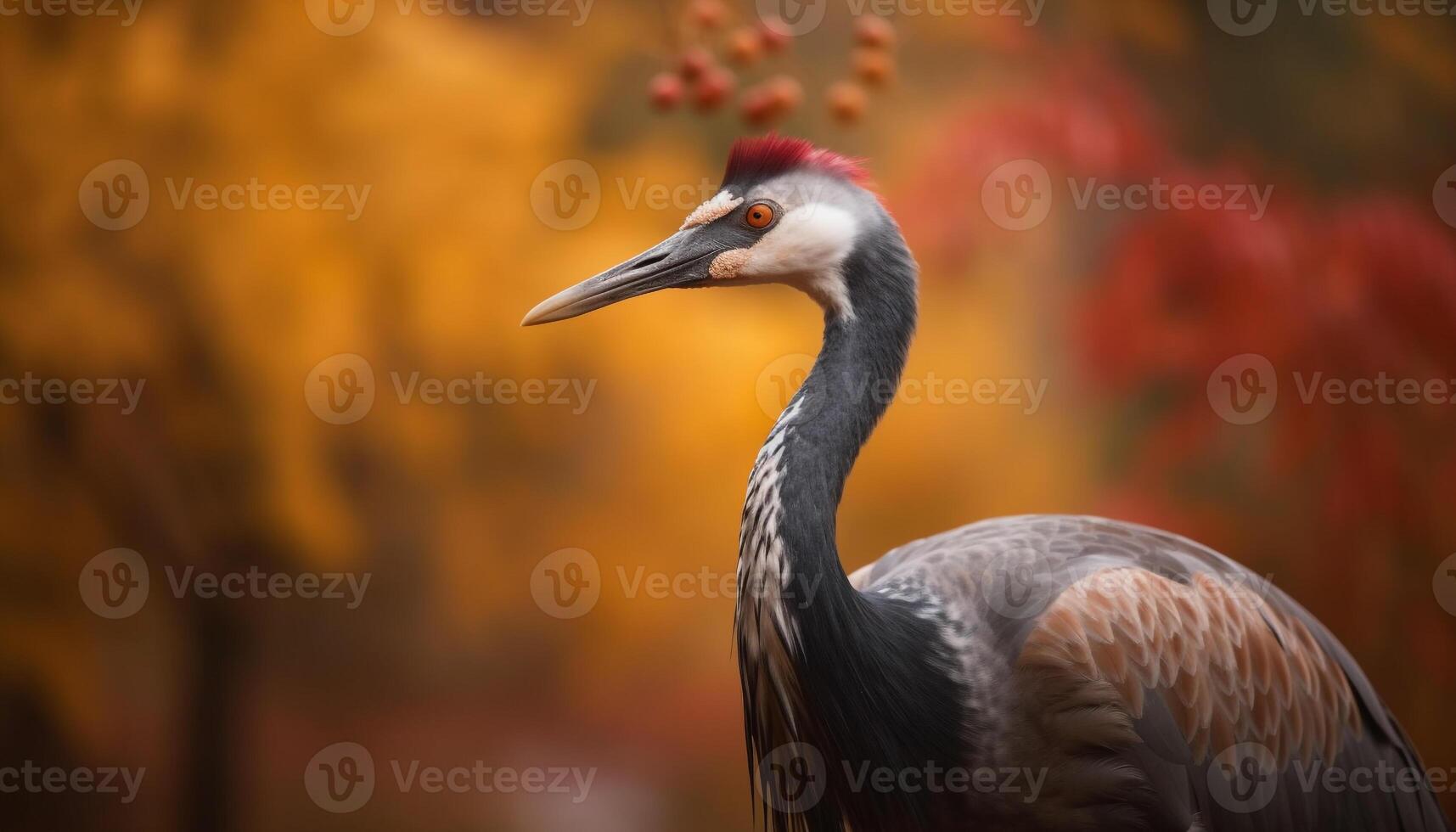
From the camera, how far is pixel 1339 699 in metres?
1.46

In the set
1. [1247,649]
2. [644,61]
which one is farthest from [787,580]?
[644,61]

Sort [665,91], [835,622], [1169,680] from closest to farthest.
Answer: [835,622] → [1169,680] → [665,91]

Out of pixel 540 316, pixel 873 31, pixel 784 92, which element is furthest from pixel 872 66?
pixel 540 316

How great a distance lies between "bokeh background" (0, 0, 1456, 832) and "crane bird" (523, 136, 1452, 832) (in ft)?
2.31

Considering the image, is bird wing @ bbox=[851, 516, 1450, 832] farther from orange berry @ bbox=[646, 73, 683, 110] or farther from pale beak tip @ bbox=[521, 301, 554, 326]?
orange berry @ bbox=[646, 73, 683, 110]

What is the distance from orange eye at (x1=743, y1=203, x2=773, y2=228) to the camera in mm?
1349

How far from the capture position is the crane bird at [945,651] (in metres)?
1.21

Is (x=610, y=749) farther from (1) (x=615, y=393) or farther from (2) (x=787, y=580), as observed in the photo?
(2) (x=787, y=580)

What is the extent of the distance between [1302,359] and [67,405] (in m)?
2.39

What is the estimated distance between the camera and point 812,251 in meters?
1.33

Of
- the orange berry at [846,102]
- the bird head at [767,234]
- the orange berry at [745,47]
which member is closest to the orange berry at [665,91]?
the orange berry at [745,47]

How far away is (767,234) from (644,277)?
17 centimetres

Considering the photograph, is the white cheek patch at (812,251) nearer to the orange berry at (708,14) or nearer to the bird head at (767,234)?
the bird head at (767,234)

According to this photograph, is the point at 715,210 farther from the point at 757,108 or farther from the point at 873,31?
the point at 873,31
